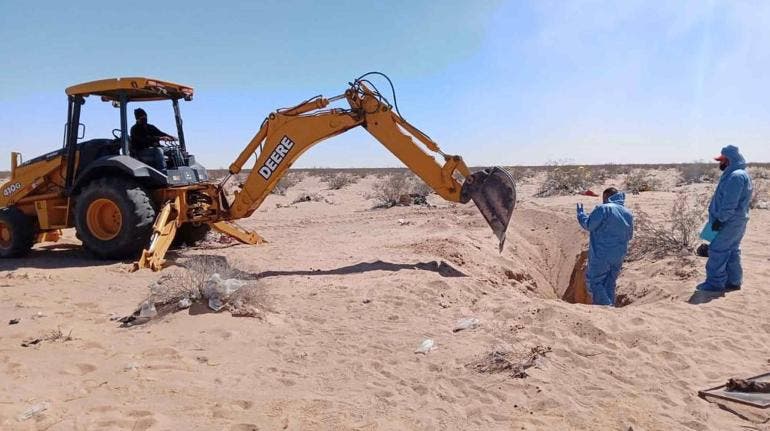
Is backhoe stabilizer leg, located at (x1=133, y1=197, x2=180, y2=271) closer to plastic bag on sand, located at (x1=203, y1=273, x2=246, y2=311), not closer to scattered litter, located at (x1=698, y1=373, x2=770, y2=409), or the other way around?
plastic bag on sand, located at (x1=203, y1=273, x2=246, y2=311)

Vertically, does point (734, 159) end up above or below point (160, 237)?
above

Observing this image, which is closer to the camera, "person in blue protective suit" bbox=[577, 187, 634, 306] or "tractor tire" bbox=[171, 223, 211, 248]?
"person in blue protective suit" bbox=[577, 187, 634, 306]

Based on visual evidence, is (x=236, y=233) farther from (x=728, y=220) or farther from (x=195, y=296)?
(x=728, y=220)

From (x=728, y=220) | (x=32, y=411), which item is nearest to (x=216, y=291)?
(x=32, y=411)

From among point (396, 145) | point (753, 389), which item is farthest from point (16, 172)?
point (753, 389)

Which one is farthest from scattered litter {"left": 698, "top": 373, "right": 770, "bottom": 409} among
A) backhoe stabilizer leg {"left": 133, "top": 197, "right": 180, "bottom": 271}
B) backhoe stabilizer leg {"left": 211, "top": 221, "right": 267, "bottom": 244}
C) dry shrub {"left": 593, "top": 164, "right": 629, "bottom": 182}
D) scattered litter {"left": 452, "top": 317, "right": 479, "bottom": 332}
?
dry shrub {"left": 593, "top": 164, "right": 629, "bottom": 182}

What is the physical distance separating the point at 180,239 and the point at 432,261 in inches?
195

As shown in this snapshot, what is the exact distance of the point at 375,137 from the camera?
8469 mm

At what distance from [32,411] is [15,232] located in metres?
6.78

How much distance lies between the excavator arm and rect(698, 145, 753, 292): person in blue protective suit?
8.19 feet

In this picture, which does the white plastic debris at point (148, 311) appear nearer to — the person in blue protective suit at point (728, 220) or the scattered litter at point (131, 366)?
the scattered litter at point (131, 366)

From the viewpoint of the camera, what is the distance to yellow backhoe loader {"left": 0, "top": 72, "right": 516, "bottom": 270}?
821cm

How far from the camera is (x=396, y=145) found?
835cm

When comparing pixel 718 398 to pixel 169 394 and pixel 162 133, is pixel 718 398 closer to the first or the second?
pixel 169 394
